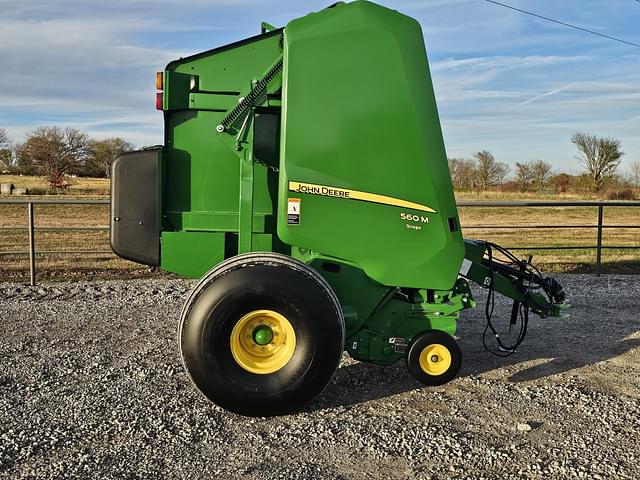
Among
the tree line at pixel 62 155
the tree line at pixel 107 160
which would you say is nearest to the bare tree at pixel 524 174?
the tree line at pixel 107 160

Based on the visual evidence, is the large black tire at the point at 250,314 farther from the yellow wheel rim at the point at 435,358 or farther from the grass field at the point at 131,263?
the grass field at the point at 131,263

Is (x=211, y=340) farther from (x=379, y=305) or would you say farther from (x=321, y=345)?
(x=379, y=305)

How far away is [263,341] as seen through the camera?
4.27 meters

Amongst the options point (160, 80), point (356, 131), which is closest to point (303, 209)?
point (356, 131)

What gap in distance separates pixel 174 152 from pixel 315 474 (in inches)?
109

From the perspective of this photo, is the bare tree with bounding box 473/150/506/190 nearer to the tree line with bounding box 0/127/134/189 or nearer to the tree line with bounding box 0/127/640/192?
the tree line with bounding box 0/127/640/192

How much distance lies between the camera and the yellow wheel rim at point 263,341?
4.18 metres

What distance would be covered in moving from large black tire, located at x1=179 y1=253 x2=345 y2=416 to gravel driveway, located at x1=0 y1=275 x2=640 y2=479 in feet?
0.63

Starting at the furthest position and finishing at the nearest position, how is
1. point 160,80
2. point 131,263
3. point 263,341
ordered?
point 131,263 → point 160,80 → point 263,341

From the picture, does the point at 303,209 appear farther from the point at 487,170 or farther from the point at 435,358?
the point at 487,170

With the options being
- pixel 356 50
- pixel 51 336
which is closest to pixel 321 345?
pixel 356 50

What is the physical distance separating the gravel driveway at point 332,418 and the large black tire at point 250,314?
0.19 metres

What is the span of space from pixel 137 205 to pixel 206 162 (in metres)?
0.62

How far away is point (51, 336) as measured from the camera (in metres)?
6.18
